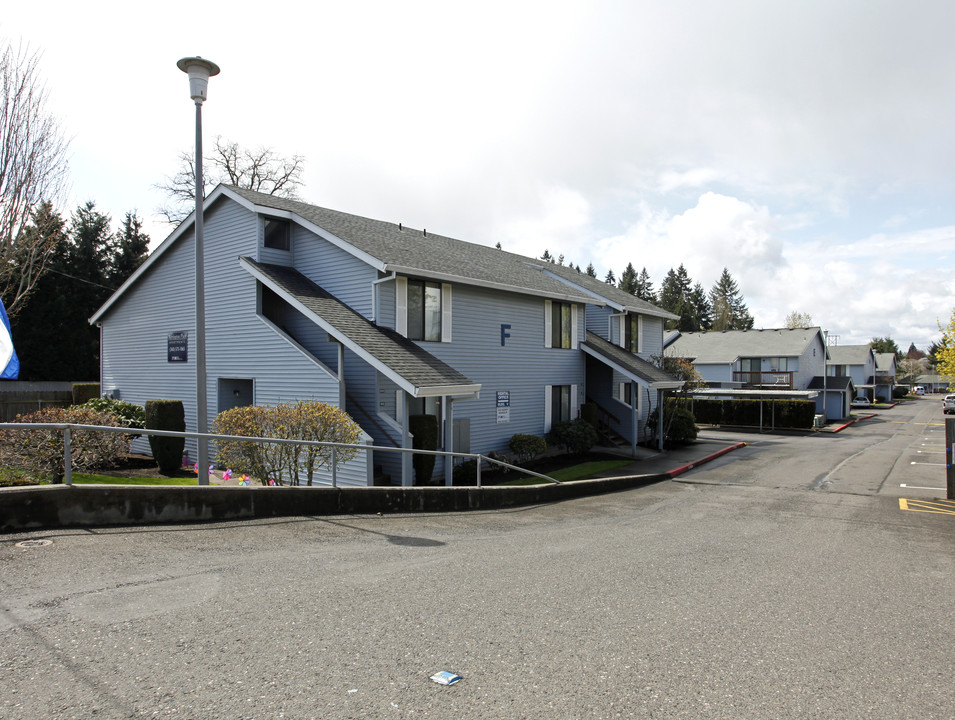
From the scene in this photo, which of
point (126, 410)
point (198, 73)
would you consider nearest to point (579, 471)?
point (126, 410)

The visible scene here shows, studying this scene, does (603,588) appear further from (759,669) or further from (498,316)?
(498,316)

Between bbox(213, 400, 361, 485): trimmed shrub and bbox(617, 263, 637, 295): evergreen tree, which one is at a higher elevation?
bbox(617, 263, 637, 295): evergreen tree

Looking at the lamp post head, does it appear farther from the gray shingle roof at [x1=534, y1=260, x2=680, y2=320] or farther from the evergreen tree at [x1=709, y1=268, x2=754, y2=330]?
the evergreen tree at [x1=709, y1=268, x2=754, y2=330]

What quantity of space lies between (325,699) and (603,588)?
332 cm

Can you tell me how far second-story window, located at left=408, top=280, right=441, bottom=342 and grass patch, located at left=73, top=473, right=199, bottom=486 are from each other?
657cm

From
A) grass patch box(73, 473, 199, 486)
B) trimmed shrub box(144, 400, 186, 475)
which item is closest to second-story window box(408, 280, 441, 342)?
trimmed shrub box(144, 400, 186, 475)

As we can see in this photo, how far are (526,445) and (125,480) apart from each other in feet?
36.2

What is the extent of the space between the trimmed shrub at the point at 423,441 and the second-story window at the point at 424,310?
2.63 metres

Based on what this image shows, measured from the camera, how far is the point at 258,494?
A: 841 centimetres

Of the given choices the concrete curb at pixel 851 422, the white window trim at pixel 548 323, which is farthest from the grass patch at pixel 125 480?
the concrete curb at pixel 851 422

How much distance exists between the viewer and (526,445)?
64.1ft

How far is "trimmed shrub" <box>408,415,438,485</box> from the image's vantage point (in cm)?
1520

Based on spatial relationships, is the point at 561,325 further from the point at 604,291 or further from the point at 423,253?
the point at 423,253

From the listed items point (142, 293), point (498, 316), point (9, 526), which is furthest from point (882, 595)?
point (142, 293)
